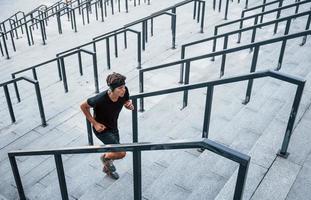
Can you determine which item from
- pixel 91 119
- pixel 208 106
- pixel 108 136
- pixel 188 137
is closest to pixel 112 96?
pixel 91 119

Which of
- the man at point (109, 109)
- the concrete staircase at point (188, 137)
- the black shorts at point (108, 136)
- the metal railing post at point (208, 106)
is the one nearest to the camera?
the concrete staircase at point (188, 137)

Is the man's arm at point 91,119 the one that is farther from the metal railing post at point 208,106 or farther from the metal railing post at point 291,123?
the metal railing post at point 291,123

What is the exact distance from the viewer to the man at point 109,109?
11.4ft

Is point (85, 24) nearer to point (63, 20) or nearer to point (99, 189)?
point (63, 20)

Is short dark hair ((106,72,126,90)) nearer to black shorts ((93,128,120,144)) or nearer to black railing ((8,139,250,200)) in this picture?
black shorts ((93,128,120,144))

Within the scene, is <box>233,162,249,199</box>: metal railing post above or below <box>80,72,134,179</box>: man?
above

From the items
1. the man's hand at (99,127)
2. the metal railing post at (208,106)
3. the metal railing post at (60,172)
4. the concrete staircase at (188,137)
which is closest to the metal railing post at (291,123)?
the concrete staircase at (188,137)

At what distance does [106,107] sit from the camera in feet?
11.9

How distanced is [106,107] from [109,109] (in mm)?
46

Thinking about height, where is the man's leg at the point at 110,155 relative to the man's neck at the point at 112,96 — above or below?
below

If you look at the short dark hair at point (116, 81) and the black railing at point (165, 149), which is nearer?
the black railing at point (165, 149)

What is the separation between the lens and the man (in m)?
3.48

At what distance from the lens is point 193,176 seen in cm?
359

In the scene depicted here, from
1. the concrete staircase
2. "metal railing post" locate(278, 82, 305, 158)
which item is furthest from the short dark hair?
"metal railing post" locate(278, 82, 305, 158)
